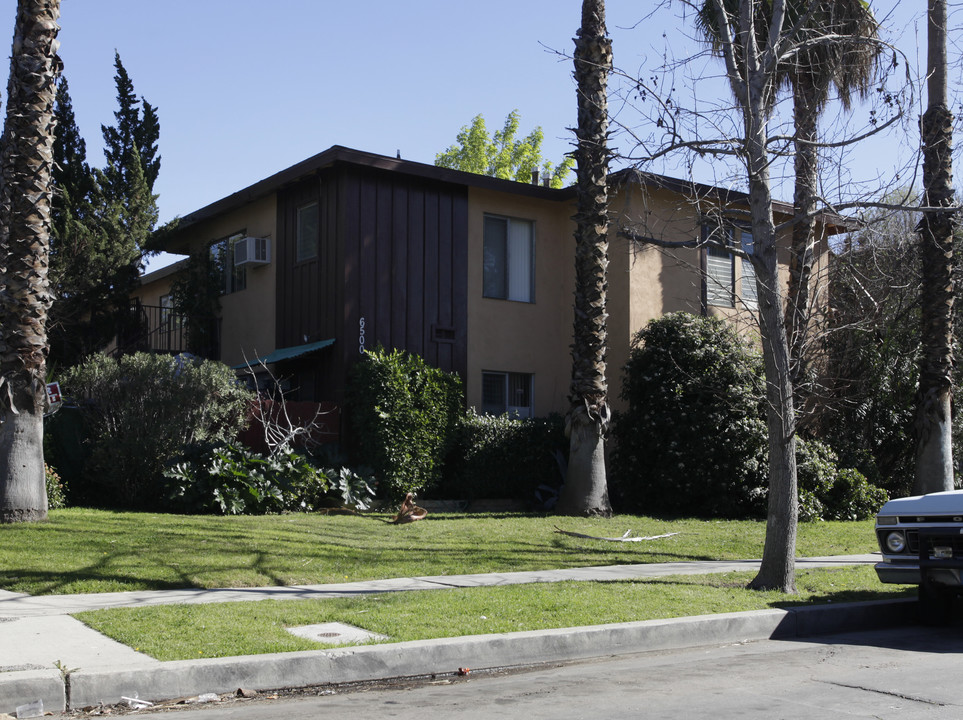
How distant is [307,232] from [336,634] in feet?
44.8

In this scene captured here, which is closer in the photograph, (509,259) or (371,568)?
(371,568)

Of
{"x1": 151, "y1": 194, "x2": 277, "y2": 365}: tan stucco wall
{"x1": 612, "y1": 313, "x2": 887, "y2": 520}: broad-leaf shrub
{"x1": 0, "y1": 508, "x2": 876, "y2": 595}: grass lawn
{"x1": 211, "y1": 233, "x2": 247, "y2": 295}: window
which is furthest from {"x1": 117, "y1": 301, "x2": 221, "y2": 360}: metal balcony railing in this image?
{"x1": 612, "y1": 313, "x2": 887, "y2": 520}: broad-leaf shrub

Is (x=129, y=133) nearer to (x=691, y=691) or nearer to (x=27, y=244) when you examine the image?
(x=27, y=244)

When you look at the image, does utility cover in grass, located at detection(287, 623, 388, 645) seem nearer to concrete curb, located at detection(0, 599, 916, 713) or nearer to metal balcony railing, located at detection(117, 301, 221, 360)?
concrete curb, located at detection(0, 599, 916, 713)

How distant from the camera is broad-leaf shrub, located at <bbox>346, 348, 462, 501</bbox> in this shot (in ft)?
56.3

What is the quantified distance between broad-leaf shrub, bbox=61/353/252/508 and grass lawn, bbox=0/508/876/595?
114cm

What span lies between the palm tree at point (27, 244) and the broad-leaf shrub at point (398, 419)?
624cm

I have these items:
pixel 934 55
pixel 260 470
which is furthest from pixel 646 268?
pixel 260 470

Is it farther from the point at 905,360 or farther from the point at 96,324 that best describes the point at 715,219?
the point at 96,324

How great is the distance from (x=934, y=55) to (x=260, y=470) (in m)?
12.4

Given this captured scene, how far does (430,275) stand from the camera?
64.1 feet

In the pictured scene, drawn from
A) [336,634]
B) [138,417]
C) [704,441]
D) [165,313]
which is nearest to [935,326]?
[704,441]

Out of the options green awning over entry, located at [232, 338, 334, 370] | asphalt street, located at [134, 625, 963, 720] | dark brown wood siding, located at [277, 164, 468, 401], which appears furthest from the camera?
dark brown wood siding, located at [277, 164, 468, 401]

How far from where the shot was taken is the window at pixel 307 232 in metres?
19.6
